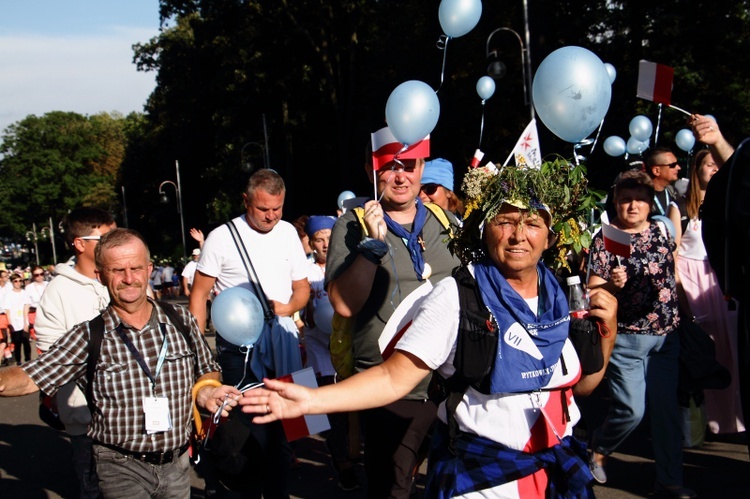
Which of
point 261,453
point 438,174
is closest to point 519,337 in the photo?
point 261,453

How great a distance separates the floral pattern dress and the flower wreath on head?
2036 millimetres

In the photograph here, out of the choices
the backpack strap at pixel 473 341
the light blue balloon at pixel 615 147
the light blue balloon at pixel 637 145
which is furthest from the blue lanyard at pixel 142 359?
the light blue balloon at pixel 637 145

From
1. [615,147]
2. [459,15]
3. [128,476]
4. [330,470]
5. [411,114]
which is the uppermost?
[459,15]

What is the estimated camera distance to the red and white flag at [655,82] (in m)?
4.66

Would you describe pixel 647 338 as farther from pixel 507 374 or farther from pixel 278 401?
pixel 278 401

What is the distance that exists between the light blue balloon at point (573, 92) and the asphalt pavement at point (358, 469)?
2.62 metres

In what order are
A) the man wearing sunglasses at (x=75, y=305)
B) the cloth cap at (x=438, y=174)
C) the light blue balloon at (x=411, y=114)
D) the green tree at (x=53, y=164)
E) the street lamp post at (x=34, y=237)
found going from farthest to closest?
the green tree at (x=53, y=164) → the street lamp post at (x=34, y=237) → the cloth cap at (x=438, y=174) → the man wearing sunglasses at (x=75, y=305) → the light blue balloon at (x=411, y=114)

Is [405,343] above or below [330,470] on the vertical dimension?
above

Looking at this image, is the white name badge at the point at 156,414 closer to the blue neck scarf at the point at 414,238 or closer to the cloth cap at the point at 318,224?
the blue neck scarf at the point at 414,238

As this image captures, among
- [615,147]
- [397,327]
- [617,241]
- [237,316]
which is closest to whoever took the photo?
[397,327]

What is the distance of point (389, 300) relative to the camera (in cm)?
376

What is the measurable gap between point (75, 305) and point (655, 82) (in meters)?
3.69

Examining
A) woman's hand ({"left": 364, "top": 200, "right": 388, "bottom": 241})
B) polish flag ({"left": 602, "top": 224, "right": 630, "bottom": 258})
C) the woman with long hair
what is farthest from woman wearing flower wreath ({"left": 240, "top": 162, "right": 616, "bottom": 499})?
the woman with long hair

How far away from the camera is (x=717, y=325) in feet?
19.5
